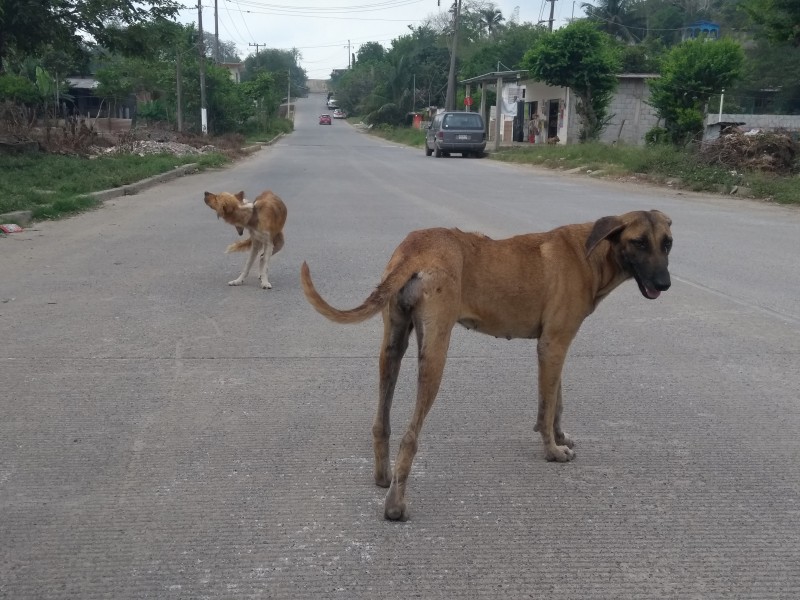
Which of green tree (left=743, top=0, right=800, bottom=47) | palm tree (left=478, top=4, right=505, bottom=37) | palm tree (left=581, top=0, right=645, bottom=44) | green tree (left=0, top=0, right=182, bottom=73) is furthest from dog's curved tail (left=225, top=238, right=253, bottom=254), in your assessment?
palm tree (left=478, top=4, right=505, bottom=37)

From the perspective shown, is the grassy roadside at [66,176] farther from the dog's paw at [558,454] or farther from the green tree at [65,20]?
the dog's paw at [558,454]

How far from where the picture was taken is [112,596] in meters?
2.84

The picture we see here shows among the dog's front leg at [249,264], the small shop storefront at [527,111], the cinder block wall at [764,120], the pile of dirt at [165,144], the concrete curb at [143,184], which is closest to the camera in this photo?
the dog's front leg at [249,264]

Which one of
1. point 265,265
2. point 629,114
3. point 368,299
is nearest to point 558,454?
point 368,299

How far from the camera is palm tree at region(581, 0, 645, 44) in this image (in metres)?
75.4

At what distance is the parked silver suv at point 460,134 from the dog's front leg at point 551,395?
3158cm

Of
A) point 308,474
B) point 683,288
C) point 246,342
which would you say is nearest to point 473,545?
point 308,474

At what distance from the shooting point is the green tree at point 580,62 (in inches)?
1235

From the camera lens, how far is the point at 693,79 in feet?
79.3

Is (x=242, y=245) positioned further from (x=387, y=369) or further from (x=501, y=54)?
(x=501, y=54)

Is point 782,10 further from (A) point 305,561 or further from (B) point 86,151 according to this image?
(A) point 305,561

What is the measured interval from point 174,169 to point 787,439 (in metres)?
19.6

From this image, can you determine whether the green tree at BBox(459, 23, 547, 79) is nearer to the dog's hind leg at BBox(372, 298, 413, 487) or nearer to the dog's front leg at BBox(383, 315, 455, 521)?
the dog's hind leg at BBox(372, 298, 413, 487)

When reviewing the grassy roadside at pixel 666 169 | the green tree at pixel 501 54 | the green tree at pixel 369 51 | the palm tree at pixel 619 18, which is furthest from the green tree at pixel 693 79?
the green tree at pixel 369 51
